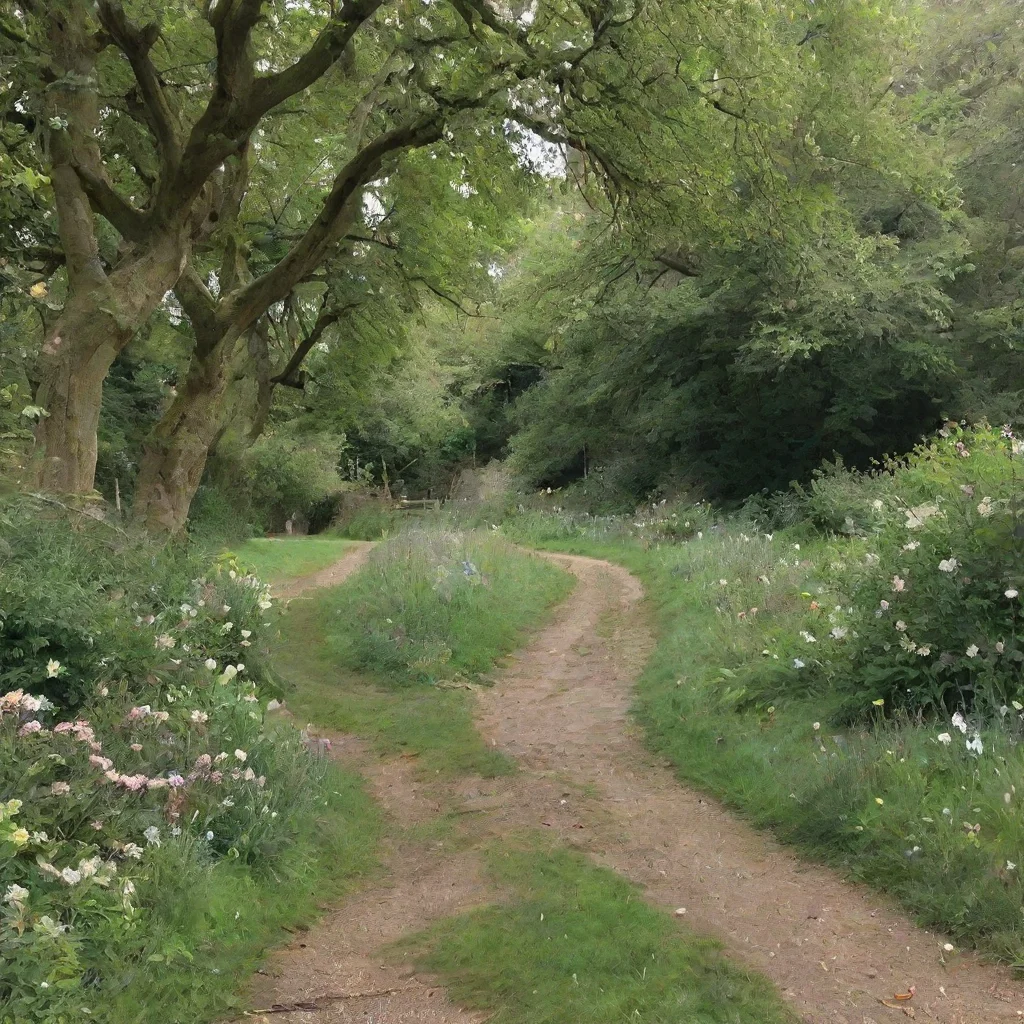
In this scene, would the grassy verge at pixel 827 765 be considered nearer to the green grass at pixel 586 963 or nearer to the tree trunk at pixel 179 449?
the green grass at pixel 586 963

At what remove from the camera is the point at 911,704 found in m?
5.08

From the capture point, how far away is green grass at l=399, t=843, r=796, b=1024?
2.99 meters

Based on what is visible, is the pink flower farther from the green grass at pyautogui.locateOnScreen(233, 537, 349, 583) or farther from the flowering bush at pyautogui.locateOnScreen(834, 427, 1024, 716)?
the green grass at pyautogui.locateOnScreen(233, 537, 349, 583)

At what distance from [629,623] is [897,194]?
10.5m

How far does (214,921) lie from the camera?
3428mm

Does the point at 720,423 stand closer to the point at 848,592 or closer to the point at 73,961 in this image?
the point at 848,592

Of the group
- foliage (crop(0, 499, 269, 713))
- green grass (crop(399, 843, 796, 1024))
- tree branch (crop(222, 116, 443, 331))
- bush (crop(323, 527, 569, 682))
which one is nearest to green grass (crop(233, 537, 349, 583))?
bush (crop(323, 527, 569, 682))

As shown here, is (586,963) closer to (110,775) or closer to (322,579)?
(110,775)

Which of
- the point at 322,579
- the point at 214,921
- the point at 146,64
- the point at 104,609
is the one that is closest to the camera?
the point at 214,921

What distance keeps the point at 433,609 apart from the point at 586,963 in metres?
5.99

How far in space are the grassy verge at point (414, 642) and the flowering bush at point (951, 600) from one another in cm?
276

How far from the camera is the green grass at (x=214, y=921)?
287 cm

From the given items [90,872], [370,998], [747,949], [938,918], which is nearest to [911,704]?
Result: [938,918]

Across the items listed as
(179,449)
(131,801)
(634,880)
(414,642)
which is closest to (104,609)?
(131,801)
